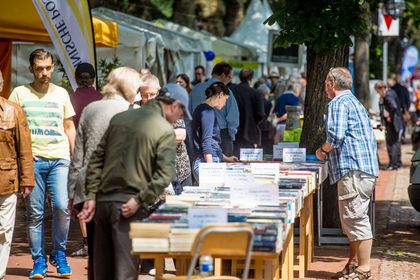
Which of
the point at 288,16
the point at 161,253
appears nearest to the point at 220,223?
the point at 161,253

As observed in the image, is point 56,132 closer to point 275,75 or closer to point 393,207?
point 393,207

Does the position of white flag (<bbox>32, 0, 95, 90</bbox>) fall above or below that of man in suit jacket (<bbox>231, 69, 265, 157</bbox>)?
above

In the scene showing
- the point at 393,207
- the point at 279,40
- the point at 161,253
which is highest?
the point at 279,40

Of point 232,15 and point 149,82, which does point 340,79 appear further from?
point 232,15

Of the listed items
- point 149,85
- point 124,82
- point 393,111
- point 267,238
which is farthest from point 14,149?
point 393,111

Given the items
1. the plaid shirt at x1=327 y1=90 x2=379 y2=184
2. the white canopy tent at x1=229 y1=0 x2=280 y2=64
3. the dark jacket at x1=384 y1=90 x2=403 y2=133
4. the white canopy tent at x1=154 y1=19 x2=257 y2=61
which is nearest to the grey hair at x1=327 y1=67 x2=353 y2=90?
the plaid shirt at x1=327 y1=90 x2=379 y2=184

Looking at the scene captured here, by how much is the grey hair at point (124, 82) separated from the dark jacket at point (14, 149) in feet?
5.62

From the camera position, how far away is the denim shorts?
31.8 ft

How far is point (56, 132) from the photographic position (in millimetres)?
9797

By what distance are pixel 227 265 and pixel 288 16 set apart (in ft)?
12.3

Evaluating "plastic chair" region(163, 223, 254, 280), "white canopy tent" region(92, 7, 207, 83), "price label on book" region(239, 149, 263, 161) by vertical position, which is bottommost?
"plastic chair" region(163, 223, 254, 280)

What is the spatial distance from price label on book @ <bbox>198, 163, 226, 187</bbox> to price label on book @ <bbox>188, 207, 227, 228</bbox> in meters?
2.19

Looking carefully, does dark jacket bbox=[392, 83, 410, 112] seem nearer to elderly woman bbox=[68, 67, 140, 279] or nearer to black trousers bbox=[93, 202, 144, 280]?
elderly woman bbox=[68, 67, 140, 279]

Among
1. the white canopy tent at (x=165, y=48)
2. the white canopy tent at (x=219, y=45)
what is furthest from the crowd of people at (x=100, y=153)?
the white canopy tent at (x=219, y=45)
